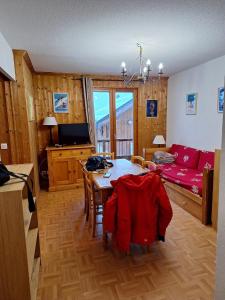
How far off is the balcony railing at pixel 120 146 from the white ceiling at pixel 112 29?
6.70 feet

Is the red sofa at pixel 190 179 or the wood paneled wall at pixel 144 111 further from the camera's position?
the wood paneled wall at pixel 144 111

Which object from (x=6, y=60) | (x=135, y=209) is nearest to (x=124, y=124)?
(x=6, y=60)

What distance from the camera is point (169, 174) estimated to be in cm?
390

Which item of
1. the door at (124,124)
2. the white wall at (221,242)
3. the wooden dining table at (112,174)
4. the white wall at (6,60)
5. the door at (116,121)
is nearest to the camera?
the white wall at (221,242)

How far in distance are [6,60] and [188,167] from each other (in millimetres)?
3648

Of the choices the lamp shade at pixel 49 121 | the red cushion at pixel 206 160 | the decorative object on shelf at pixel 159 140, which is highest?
the lamp shade at pixel 49 121

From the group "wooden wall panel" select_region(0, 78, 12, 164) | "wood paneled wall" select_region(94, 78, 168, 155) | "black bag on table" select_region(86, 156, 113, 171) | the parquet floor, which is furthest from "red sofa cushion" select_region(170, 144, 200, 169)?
"wooden wall panel" select_region(0, 78, 12, 164)

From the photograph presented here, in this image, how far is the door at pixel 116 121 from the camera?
5062 mm

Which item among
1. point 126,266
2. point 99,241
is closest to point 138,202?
point 126,266

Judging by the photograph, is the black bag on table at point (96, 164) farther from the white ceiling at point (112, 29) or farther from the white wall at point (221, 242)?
the white wall at point (221, 242)

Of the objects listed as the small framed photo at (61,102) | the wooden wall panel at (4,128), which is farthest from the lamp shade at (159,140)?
the wooden wall panel at (4,128)

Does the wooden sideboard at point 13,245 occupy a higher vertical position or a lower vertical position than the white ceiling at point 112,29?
lower

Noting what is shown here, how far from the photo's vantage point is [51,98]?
463 cm

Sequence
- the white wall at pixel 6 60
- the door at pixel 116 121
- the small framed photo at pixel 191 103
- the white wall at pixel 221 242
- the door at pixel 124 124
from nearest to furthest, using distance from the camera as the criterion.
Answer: the white wall at pixel 221 242 < the white wall at pixel 6 60 < the small framed photo at pixel 191 103 < the door at pixel 116 121 < the door at pixel 124 124
